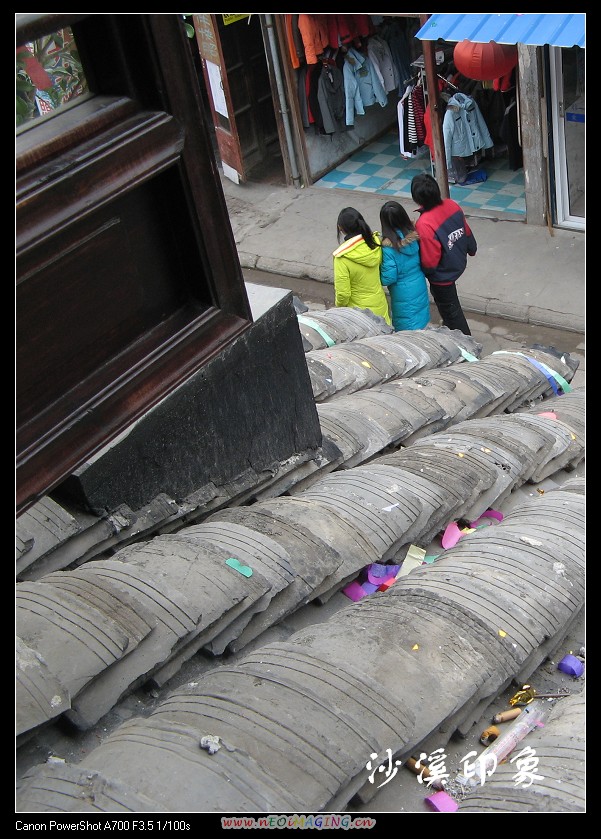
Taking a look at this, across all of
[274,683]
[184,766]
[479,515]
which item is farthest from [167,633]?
[479,515]

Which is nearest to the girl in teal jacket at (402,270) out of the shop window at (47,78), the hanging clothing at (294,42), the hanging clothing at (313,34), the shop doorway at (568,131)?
the shop doorway at (568,131)

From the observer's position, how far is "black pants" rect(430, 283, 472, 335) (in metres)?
8.72

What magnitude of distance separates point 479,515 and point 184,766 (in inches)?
98.3

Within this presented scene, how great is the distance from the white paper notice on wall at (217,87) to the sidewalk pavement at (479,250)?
1.07 m

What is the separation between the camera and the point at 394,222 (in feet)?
26.0

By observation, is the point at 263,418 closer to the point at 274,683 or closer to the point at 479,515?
the point at 479,515

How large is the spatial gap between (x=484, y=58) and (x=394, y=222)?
2.85m

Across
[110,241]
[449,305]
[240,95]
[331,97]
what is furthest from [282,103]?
[110,241]

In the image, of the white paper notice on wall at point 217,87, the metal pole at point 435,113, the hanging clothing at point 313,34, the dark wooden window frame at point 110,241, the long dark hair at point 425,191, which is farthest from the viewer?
the white paper notice on wall at point 217,87

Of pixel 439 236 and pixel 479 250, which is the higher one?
pixel 439 236

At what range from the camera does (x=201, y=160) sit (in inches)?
122

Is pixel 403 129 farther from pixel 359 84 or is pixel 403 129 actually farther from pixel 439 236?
pixel 439 236

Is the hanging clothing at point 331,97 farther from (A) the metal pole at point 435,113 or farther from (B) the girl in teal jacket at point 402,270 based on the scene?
(B) the girl in teal jacket at point 402,270

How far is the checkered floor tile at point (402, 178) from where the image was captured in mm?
12023
